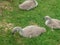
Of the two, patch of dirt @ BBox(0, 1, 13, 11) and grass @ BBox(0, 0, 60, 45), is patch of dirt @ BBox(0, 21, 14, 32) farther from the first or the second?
patch of dirt @ BBox(0, 1, 13, 11)

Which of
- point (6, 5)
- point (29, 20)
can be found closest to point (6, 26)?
point (29, 20)

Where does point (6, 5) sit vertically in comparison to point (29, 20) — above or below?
below

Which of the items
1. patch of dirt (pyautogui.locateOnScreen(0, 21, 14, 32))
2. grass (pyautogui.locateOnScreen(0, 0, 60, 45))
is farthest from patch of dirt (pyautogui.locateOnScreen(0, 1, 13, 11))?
patch of dirt (pyautogui.locateOnScreen(0, 21, 14, 32))

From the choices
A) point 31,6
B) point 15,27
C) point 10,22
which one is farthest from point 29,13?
point 15,27

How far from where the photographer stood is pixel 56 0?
8.02 m

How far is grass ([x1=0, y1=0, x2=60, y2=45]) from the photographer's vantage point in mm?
5828

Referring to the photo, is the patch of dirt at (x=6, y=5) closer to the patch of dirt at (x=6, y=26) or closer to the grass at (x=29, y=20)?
the grass at (x=29, y=20)

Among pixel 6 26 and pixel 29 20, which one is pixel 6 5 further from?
pixel 6 26

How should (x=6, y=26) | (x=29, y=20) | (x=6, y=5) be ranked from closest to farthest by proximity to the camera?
(x=6, y=26) → (x=29, y=20) → (x=6, y=5)

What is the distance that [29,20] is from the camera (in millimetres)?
6719

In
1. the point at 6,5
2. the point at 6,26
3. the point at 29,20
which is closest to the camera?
the point at 6,26

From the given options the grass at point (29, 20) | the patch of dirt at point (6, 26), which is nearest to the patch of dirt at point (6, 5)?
the grass at point (29, 20)

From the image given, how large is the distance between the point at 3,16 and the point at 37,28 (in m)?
1.39

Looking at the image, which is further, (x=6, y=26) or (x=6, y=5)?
(x=6, y=5)
